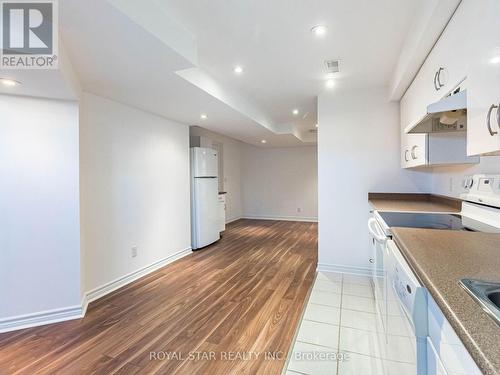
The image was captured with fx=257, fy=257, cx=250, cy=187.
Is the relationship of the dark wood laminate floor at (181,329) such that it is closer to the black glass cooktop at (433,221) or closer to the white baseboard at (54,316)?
the white baseboard at (54,316)

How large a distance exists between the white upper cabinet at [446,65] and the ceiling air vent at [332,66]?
70 cm

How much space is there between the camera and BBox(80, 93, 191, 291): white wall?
2.60 m

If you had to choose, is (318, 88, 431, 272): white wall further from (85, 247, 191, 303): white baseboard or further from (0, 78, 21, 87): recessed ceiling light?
(0, 78, 21, 87): recessed ceiling light

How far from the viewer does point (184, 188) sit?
13.4ft

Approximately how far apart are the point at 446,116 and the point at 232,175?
18.7 feet

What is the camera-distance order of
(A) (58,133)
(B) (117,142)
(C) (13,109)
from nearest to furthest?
1. (C) (13,109)
2. (A) (58,133)
3. (B) (117,142)

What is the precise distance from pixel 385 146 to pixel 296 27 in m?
1.87

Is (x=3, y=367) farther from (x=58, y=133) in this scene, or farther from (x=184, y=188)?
(x=184, y=188)

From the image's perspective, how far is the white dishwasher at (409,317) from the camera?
29.3 inches

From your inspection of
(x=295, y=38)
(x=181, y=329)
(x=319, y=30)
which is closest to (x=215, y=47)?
(x=295, y=38)

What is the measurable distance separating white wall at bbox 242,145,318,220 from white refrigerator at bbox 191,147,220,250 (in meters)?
2.87

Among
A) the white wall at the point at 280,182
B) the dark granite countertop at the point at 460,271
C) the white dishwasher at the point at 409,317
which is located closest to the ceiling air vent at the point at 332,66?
the dark granite countertop at the point at 460,271

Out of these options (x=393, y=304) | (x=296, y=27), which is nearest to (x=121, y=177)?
(x=296, y=27)

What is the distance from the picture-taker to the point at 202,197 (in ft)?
14.4
